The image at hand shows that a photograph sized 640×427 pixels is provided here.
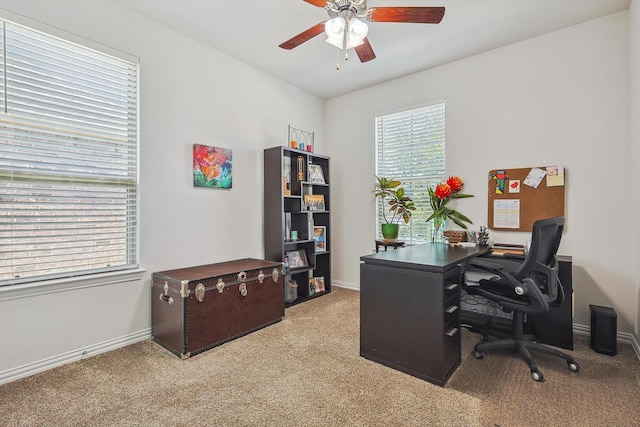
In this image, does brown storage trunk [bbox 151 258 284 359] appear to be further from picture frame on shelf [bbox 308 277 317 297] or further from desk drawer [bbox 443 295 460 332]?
desk drawer [bbox 443 295 460 332]

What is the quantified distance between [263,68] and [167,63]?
1.13m

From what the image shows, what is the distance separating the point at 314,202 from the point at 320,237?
18.7 inches

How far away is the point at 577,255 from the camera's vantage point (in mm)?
2730

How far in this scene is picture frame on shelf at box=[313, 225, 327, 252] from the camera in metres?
3.95

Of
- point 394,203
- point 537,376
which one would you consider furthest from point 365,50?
point 537,376

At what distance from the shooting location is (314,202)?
12.8ft

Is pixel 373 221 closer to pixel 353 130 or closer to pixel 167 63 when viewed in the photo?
pixel 353 130

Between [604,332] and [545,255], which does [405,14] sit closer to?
[545,255]

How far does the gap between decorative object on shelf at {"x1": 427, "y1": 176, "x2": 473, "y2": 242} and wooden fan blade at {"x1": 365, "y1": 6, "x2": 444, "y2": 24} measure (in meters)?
1.63

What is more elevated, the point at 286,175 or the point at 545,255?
the point at 286,175

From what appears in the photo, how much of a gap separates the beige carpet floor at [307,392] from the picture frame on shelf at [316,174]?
6.89 ft

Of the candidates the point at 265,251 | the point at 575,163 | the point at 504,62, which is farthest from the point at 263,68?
the point at 575,163

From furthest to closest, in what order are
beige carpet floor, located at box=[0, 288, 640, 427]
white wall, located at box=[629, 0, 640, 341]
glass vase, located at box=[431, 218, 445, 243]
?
glass vase, located at box=[431, 218, 445, 243]
white wall, located at box=[629, 0, 640, 341]
beige carpet floor, located at box=[0, 288, 640, 427]

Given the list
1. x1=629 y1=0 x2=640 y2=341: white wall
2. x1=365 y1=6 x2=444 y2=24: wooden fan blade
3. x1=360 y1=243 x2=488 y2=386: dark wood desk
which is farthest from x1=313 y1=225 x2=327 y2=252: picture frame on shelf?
x1=629 y1=0 x2=640 y2=341: white wall
